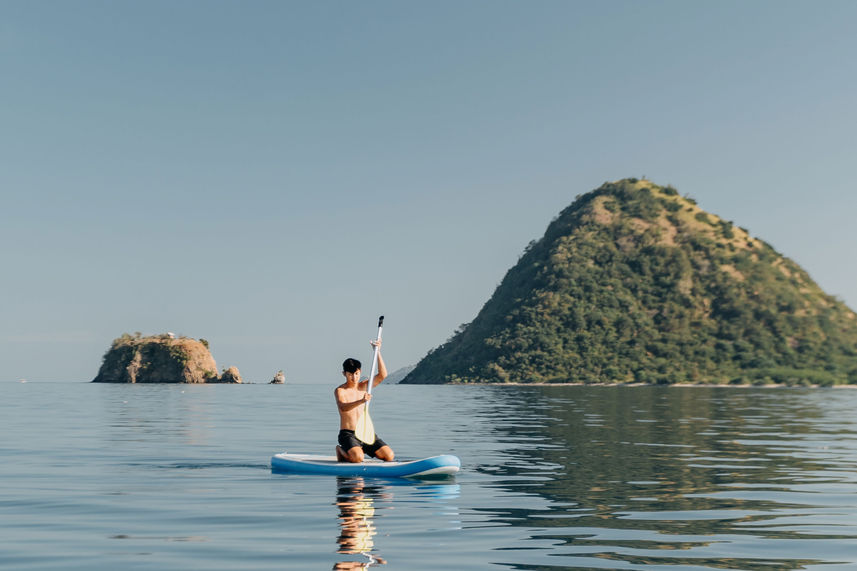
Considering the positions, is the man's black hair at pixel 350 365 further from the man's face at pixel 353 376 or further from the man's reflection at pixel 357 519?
the man's reflection at pixel 357 519

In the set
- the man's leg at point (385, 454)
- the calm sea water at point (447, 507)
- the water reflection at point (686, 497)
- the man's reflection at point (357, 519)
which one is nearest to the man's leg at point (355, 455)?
the man's reflection at point (357, 519)

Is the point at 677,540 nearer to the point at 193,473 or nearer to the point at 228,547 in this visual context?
the point at 228,547

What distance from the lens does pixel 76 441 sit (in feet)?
105

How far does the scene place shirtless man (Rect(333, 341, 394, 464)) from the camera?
21.0m

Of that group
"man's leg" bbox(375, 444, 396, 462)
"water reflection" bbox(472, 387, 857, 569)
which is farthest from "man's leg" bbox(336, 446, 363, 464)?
"water reflection" bbox(472, 387, 857, 569)

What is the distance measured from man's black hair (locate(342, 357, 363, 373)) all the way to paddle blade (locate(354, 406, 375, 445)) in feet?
4.30

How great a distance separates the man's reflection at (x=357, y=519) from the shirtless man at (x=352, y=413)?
0.78 meters

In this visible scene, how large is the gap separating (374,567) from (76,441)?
24388 mm

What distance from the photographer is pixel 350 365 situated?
20.9 m

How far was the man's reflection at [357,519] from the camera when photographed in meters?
11.8

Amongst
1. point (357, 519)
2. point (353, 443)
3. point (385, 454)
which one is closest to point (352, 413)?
point (353, 443)

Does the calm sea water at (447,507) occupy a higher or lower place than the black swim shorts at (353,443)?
lower

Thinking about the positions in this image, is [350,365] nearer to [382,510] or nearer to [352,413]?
[352,413]

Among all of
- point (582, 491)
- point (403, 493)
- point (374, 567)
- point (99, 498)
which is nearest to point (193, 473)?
point (99, 498)
